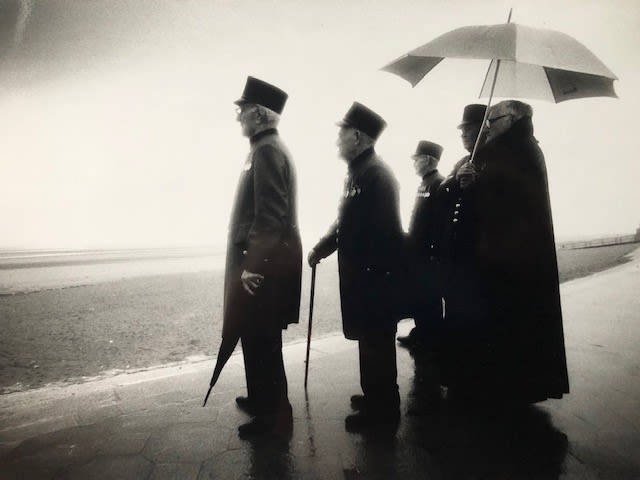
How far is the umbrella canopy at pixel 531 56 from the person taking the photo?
258 centimetres

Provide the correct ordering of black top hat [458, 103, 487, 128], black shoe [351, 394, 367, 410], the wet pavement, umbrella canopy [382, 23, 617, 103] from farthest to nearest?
1. black top hat [458, 103, 487, 128]
2. black shoe [351, 394, 367, 410]
3. umbrella canopy [382, 23, 617, 103]
4. the wet pavement

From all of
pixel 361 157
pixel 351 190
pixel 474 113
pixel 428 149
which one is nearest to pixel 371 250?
pixel 351 190

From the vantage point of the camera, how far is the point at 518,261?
2.79 m

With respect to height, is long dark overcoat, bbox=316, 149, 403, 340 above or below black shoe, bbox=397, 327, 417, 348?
above

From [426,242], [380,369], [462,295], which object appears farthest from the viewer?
[426,242]

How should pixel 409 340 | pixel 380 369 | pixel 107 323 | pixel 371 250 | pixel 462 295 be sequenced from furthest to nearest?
pixel 107 323 → pixel 409 340 → pixel 462 295 → pixel 380 369 → pixel 371 250

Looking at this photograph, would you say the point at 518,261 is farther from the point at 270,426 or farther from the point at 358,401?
the point at 270,426

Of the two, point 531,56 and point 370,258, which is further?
point 370,258

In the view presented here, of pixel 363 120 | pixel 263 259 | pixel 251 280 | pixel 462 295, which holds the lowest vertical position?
pixel 462 295

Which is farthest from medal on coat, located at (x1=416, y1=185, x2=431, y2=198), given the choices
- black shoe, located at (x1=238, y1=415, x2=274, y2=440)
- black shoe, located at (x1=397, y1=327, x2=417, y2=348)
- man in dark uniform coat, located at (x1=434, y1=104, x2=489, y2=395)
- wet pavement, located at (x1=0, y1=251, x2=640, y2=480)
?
black shoe, located at (x1=238, y1=415, x2=274, y2=440)

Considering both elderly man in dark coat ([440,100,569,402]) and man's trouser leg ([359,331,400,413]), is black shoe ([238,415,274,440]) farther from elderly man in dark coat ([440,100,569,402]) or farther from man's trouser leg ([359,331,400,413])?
elderly man in dark coat ([440,100,569,402])

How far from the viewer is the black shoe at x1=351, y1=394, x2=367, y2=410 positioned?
3.07m

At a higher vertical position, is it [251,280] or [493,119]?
[493,119]

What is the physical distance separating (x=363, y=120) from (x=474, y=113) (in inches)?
46.9
